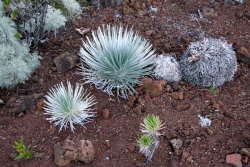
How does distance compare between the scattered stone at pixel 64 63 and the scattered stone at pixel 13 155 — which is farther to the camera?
the scattered stone at pixel 64 63

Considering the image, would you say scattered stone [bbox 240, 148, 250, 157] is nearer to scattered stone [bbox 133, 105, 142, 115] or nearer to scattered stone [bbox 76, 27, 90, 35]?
scattered stone [bbox 133, 105, 142, 115]

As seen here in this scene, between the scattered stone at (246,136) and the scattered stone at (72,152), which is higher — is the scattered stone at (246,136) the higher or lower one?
the higher one

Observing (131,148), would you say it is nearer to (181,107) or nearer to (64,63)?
(181,107)

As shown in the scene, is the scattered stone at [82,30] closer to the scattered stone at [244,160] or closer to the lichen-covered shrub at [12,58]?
the lichen-covered shrub at [12,58]

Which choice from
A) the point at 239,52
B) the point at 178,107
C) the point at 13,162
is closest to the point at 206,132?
the point at 178,107

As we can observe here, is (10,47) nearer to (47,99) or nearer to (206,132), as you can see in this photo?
(47,99)

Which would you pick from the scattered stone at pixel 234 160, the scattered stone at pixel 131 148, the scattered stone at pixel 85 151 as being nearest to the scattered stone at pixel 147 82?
the scattered stone at pixel 131 148

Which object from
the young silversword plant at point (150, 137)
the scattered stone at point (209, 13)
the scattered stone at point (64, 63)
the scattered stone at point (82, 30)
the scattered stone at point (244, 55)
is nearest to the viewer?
the young silversword plant at point (150, 137)

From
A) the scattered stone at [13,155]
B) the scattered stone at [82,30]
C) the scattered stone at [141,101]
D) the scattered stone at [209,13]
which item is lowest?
the scattered stone at [13,155]
